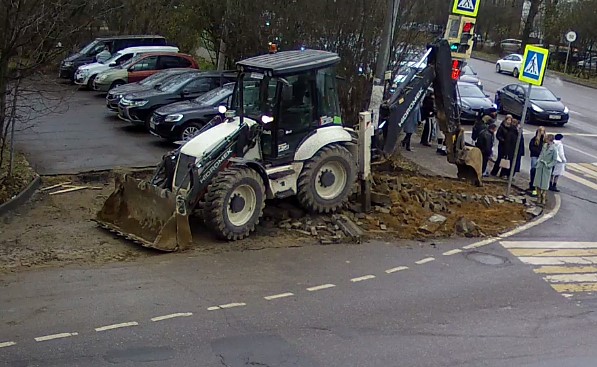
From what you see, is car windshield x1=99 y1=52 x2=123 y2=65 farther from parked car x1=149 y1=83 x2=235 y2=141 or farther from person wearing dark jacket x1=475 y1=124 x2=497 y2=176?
person wearing dark jacket x1=475 y1=124 x2=497 y2=176

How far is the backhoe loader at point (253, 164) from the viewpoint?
12297mm

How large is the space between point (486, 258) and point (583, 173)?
376 inches

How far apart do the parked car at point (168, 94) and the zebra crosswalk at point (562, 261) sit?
1147 centimetres

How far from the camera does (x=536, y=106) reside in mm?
29297

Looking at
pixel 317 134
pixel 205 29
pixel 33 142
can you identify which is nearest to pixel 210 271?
pixel 317 134

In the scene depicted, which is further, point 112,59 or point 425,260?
point 112,59

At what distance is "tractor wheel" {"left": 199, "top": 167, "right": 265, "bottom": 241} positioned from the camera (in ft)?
40.4

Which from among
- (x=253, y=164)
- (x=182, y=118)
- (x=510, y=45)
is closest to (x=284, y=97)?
A: (x=253, y=164)

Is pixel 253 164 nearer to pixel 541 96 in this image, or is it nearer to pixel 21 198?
pixel 21 198

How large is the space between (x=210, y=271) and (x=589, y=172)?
1396cm

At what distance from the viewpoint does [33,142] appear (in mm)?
19844

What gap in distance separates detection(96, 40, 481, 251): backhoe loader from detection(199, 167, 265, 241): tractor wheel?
0.02m

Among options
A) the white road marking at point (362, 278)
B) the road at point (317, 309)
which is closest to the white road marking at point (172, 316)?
the road at point (317, 309)

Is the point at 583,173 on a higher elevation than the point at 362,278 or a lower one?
higher
